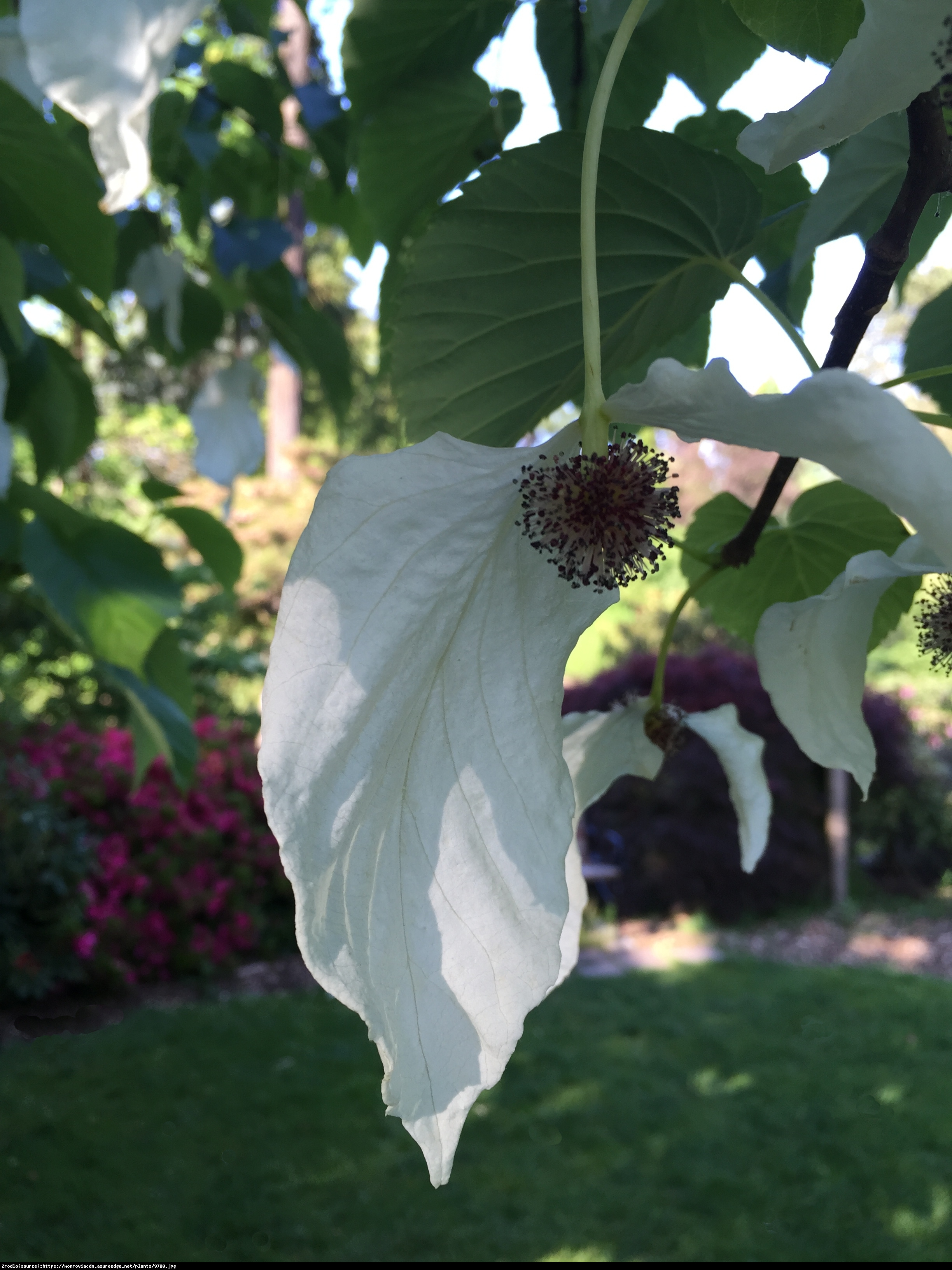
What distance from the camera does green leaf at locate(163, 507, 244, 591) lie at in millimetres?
1615

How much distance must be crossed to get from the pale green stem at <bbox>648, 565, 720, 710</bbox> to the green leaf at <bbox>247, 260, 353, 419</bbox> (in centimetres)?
121

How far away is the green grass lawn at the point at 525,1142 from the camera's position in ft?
8.50

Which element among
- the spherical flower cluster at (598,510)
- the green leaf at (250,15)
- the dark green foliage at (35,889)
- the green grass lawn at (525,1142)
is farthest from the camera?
the dark green foliage at (35,889)

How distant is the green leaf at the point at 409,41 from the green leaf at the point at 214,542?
2.54ft

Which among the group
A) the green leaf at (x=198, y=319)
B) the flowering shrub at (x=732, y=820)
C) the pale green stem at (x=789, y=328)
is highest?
the green leaf at (x=198, y=319)

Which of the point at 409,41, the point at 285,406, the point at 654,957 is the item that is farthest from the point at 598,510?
the point at 285,406

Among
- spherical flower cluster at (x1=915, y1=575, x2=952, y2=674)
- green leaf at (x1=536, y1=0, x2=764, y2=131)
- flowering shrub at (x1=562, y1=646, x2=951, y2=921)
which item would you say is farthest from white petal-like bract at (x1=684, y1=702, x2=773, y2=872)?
flowering shrub at (x1=562, y1=646, x2=951, y2=921)

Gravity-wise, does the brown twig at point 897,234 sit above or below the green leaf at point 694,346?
below

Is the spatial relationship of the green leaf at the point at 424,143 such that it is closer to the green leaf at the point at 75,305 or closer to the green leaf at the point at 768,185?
the green leaf at the point at 768,185

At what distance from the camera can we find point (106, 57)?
0.30m

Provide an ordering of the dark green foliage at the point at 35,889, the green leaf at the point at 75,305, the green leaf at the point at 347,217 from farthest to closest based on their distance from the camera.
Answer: the dark green foliage at the point at 35,889, the green leaf at the point at 347,217, the green leaf at the point at 75,305

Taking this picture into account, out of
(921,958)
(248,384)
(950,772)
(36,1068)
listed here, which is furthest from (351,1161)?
(950,772)

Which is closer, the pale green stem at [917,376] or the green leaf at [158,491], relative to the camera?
the pale green stem at [917,376]

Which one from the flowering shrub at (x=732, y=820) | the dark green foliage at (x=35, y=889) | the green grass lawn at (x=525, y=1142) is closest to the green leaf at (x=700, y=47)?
the green grass lawn at (x=525, y=1142)
